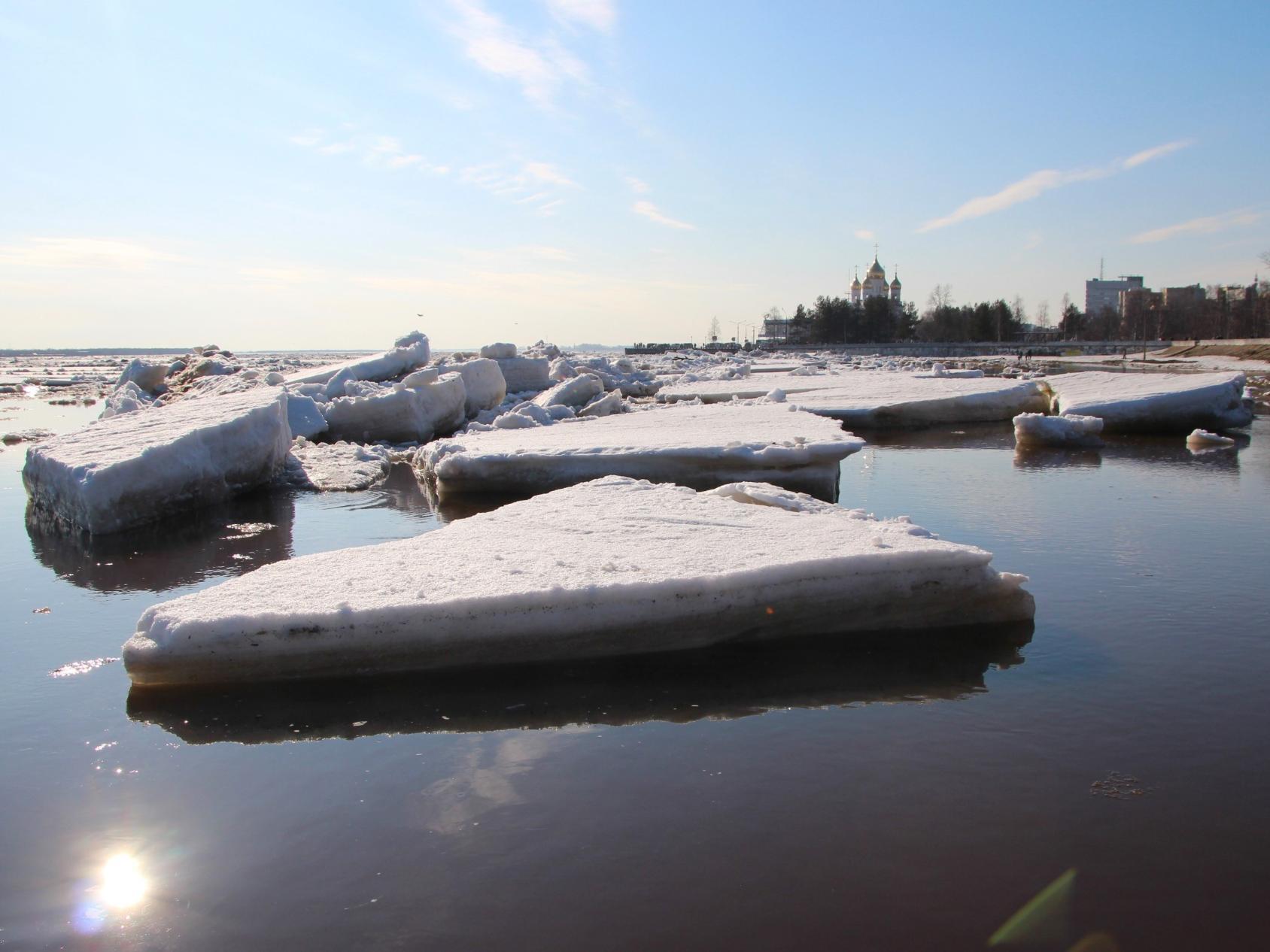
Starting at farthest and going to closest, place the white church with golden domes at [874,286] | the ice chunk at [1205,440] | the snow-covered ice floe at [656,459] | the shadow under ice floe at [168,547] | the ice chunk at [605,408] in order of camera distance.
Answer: the white church with golden domes at [874,286] < the ice chunk at [605,408] < the ice chunk at [1205,440] < the snow-covered ice floe at [656,459] < the shadow under ice floe at [168,547]

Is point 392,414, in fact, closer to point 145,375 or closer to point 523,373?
point 523,373

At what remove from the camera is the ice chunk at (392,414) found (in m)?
14.2

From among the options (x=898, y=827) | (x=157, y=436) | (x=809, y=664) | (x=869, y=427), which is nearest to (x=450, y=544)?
(x=809, y=664)

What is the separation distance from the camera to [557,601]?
178 inches

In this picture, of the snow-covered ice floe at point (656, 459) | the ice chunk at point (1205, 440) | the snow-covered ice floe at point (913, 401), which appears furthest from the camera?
the snow-covered ice floe at point (913, 401)

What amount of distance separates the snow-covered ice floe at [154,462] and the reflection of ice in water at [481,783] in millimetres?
5760

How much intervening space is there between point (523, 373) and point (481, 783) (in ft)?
60.9

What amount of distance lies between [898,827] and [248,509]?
8.29 metres

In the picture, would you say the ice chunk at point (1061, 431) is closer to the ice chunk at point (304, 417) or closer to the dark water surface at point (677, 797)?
the dark water surface at point (677, 797)

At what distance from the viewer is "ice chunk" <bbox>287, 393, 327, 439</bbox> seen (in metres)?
13.4

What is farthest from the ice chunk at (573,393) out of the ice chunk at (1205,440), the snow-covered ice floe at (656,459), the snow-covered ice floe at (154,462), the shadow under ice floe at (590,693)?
the shadow under ice floe at (590,693)

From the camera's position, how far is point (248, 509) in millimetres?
9656

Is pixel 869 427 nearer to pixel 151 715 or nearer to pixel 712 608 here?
pixel 712 608

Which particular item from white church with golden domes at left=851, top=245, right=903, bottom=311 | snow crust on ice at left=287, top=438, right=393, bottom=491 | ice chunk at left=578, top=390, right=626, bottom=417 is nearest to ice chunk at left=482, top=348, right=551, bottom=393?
ice chunk at left=578, top=390, right=626, bottom=417
